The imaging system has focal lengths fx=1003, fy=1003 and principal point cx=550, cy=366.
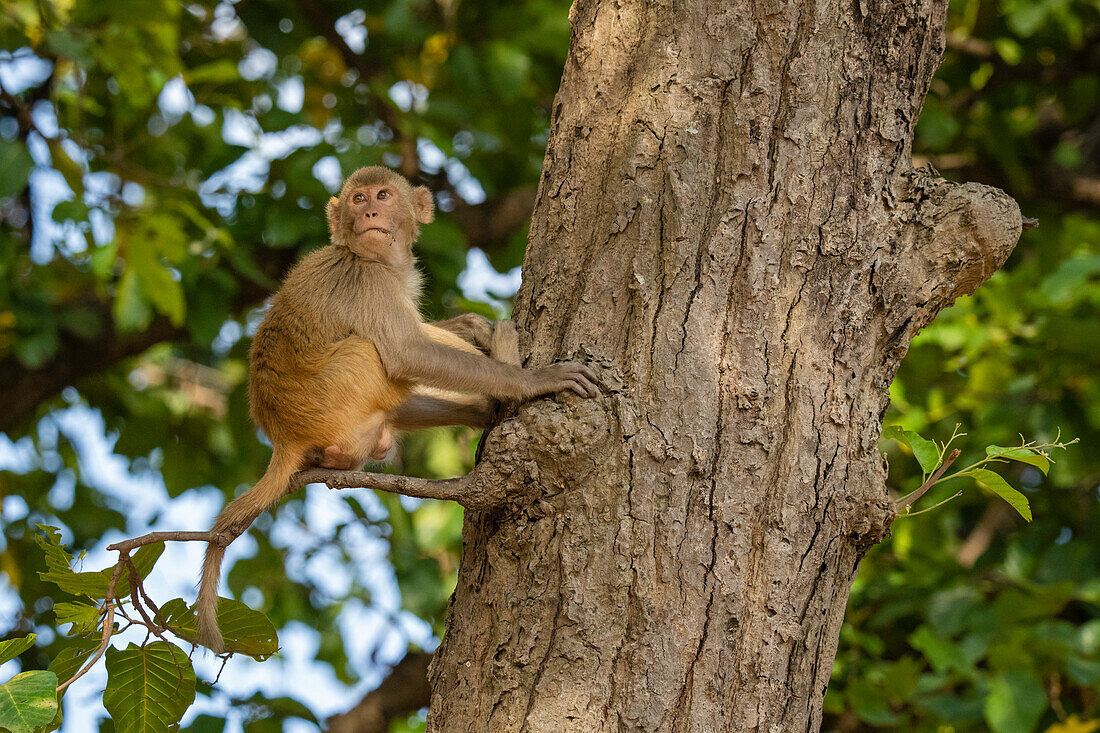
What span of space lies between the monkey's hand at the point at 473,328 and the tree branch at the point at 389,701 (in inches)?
108

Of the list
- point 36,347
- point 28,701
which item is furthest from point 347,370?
point 36,347

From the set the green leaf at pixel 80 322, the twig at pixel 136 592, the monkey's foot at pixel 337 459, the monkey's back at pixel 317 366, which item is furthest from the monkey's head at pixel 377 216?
the green leaf at pixel 80 322

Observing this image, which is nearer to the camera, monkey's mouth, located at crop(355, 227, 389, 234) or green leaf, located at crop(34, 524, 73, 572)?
green leaf, located at crop(34, 524, 73, 572)

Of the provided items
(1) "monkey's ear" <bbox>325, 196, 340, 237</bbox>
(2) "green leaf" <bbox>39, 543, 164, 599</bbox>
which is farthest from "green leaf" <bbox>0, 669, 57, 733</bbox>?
(1) "monkey's ear" <bbox>325, 196, 340, 237</bbox>

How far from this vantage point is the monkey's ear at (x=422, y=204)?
13.6 ft

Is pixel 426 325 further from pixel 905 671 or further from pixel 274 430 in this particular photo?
pixel 905 671

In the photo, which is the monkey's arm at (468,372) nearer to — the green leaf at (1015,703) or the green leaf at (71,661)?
the green leaf at (71,661)

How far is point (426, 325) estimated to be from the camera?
11.0ft

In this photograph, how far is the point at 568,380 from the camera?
2.38m

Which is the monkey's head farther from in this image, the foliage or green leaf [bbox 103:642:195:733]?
the foliage

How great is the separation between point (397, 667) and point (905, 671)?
280cm

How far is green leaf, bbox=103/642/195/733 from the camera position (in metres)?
2.43

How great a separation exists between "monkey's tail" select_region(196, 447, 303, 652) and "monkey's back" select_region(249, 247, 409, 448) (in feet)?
0.66

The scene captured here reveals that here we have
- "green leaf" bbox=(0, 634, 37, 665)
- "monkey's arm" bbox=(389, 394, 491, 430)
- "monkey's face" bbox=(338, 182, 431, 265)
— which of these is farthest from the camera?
"monkey's face" bbox=(338, 182, 431, 265)
